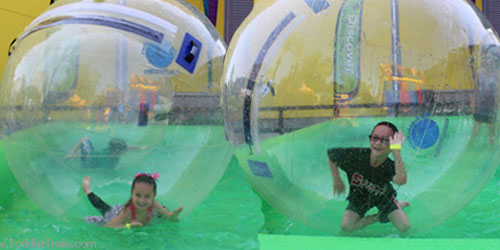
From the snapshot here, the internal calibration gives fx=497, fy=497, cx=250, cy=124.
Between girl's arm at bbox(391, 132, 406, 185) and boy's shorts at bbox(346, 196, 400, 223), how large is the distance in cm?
9

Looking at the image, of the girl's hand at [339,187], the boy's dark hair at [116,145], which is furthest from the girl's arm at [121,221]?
the girl's hand at [339,187]

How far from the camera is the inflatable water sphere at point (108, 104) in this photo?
7.84 ft

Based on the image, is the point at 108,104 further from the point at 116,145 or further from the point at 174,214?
the point at 174,214

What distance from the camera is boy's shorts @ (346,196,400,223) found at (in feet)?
6.92

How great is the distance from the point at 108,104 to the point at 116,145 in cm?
20

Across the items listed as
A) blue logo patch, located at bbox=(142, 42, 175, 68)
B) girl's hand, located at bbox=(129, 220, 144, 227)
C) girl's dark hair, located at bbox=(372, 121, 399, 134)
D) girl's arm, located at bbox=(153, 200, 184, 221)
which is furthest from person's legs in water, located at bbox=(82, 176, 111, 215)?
girl's dark hair, located at bbox=(372, 121, 399, 134)

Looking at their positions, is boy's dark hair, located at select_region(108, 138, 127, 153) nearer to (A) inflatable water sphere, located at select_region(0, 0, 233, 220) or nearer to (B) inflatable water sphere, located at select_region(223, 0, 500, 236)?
(A) inflatable water sphere, located at select_region(0, 0, 233, 220)

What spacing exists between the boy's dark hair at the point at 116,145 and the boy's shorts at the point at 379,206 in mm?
1103

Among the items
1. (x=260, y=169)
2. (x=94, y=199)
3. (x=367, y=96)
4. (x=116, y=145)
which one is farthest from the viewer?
(x=94, y=199)

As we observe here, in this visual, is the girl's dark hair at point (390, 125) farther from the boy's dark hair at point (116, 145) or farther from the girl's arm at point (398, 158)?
the boy's dark hair at point (116, 145)

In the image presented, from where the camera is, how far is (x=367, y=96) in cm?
193

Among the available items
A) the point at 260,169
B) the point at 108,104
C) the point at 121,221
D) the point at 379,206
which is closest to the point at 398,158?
the point at 379,206

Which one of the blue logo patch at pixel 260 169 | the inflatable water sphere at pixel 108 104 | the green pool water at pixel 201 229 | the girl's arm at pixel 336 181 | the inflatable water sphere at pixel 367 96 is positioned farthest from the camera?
the green pool water at pixel 201 229

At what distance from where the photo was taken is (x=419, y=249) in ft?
5.11
